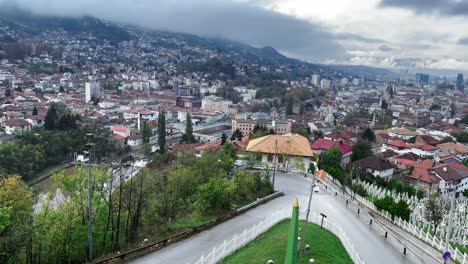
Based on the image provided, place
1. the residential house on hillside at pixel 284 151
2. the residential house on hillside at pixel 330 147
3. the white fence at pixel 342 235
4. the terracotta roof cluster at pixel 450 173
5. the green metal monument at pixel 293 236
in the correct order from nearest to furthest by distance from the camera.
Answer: the green metal monument at pixel 293 236, the white fence at pixel 342 235, the residential house on hillside at pixel 284 151, the terracotta roof cluster at pixel 450 173, the residential house on hillside at pixel 330 147

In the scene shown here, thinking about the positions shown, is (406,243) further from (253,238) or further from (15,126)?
(15,126)

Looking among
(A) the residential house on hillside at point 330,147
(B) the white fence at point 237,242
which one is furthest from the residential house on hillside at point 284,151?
(B) the white fence at point 237,242

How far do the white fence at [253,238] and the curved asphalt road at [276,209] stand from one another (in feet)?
1.76

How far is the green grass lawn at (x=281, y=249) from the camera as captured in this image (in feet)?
33.2

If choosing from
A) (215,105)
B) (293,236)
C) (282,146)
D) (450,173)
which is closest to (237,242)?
(293,236)

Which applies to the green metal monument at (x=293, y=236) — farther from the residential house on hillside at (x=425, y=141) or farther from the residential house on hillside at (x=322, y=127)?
the residential house on hillside at (x=322, y=127)

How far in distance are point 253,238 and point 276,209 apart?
4.77 meters

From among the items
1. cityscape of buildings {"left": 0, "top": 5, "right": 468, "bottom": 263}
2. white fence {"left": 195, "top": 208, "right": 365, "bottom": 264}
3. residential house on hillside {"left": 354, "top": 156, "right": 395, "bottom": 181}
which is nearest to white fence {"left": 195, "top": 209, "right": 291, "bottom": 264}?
white fence {"left": 195, "top": 208, "right": 365, "bottom": 264}

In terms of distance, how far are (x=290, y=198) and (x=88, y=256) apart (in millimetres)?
11124

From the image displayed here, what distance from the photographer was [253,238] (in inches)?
479

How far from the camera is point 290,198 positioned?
754 inches

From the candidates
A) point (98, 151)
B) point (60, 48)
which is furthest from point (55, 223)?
point (60, 48)

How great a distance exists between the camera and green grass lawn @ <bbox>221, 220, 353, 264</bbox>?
10133 millimetres

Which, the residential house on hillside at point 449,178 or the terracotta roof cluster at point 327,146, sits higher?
the terracotta roof cluster at point 327,146
